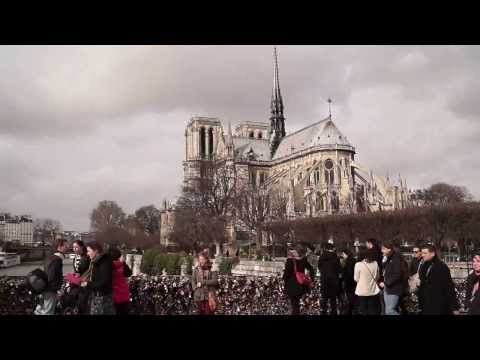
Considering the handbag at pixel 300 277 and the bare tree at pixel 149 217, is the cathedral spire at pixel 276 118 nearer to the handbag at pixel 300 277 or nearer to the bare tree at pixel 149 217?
the bare tree at pixel 149 217

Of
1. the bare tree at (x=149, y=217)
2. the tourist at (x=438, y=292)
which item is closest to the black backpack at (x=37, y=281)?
the tourist at (x=438, y=292)

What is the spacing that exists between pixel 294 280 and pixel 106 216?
80.0 meters

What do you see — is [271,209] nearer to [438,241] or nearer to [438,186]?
[438,241]

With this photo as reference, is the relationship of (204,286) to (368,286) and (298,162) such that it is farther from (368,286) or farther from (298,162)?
(298,162)

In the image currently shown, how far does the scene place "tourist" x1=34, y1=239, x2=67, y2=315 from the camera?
285 inches

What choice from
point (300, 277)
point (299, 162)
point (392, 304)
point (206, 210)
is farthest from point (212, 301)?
point (299, 162)

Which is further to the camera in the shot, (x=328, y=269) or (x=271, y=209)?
(x=271, y=209)

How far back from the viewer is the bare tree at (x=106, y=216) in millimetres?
83906

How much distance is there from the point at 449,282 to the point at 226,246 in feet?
143

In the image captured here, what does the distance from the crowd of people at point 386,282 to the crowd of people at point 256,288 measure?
0.04ft

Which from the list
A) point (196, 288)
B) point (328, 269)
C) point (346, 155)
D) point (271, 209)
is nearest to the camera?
point (196, 288)

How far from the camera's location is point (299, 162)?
7512cm

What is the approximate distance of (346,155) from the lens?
6800cm
